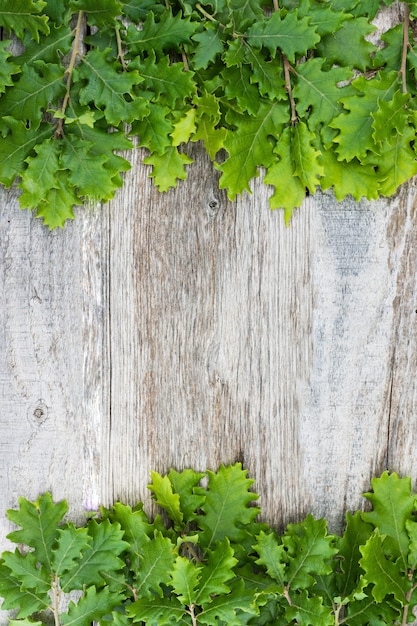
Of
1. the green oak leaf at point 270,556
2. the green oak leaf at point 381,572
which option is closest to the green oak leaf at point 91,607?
the green oak leaf at point 270,556

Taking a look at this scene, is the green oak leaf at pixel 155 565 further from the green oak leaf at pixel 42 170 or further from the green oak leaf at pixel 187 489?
the green oak leaf at pixel 42 170

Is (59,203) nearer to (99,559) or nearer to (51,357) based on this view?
(51,357)

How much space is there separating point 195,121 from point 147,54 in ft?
0.67

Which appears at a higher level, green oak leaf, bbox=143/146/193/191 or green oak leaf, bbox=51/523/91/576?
green oak leaf, bbox=143/146/193/191

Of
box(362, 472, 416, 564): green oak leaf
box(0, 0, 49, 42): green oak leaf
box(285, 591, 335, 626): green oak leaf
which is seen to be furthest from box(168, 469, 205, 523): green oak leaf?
box(0, 0, 49, 42): green oak leaf

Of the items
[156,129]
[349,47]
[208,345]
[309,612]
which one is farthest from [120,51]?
[309,612]

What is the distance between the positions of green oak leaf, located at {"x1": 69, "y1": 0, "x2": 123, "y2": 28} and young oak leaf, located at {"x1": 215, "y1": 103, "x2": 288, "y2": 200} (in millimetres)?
351

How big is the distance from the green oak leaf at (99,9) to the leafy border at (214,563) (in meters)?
1.16

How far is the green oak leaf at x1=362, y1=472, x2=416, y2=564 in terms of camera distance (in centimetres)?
158

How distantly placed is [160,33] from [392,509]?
134 cm

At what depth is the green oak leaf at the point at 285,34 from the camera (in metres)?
1.40

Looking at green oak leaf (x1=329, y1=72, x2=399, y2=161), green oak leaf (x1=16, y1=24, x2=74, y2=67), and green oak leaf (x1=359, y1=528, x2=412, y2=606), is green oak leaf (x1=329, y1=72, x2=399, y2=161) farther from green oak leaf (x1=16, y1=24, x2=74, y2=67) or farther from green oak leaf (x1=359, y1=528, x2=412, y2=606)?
green oak leaf (x1=359, y1=528, x2=412, y2=606)

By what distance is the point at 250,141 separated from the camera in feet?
4.85

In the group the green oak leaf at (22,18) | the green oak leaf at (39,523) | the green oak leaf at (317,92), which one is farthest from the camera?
the green oak leaf at (39,523)
